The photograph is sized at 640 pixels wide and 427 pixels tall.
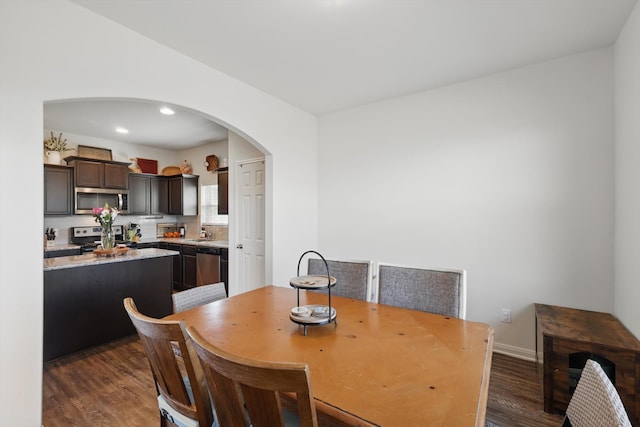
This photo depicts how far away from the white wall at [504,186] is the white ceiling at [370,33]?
311 millimetres

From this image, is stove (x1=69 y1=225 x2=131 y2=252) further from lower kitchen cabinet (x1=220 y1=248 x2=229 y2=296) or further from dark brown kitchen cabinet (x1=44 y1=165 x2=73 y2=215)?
lower kitchen cabinet (x1=220 y1=248 x2=229 y2=296)

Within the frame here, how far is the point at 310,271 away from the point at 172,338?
1.52 meters

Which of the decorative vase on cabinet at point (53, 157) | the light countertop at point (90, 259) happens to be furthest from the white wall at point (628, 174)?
the decorative vase on cabinet at point (53, 157)

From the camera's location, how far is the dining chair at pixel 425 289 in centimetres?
184

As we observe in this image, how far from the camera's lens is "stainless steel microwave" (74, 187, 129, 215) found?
478cm

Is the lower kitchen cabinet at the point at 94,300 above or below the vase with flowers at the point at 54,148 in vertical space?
below

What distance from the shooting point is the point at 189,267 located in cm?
507

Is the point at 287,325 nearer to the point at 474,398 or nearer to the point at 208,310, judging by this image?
the point at 208,310

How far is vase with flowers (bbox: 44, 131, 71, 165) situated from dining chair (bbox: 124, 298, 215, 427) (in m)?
4.78

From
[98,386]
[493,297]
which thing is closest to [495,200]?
[493,297]

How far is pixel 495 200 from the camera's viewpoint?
9.32 ft

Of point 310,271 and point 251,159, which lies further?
point 251,159

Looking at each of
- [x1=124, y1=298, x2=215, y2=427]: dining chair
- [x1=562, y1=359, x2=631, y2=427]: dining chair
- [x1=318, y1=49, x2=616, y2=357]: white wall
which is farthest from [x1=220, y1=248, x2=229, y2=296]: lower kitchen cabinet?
[x1=562, y1=359, x2=631, y2=427]: dining chair

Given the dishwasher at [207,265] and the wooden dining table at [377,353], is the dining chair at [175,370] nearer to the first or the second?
the wooden dining table at [377,353]
